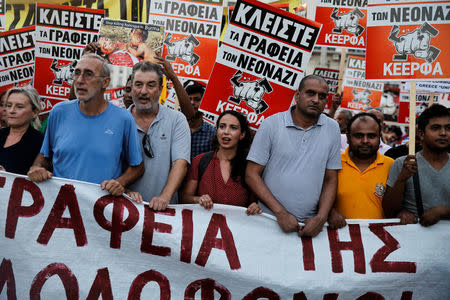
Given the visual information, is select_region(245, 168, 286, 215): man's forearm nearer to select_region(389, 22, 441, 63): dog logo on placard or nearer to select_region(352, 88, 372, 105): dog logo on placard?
select_region(389, 22, 441, 63): dog logo on placard

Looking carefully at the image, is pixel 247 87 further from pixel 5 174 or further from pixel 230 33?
pixel 5 174

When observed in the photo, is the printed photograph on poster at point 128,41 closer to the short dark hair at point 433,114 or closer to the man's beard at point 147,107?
the man's beard at point 147,107

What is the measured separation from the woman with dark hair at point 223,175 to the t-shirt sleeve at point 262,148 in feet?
0.76

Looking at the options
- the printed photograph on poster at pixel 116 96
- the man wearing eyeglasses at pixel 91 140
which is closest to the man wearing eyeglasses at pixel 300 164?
the man wearing eyeglasses at pixel 91 140

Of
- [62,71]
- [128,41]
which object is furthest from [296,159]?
[62,71]

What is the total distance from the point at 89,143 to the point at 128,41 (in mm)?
2376

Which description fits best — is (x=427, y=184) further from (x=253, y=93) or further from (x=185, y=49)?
(x=185, y=49)

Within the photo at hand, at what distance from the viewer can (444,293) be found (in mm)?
3629

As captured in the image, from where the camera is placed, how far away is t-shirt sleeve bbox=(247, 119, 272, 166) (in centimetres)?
386

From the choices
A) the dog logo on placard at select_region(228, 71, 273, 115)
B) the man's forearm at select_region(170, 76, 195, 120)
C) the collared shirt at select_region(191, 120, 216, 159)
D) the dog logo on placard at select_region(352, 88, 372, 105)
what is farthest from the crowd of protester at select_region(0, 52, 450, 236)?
the dog logo on placard at select_region(352, 88, 372, 105)

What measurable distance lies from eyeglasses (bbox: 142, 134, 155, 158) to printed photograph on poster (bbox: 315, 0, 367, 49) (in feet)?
14.8

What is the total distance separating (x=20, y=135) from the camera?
13.2ft

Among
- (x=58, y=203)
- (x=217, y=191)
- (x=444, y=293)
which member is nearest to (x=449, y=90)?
(x=444, y=293)

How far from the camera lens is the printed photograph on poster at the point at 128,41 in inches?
218
